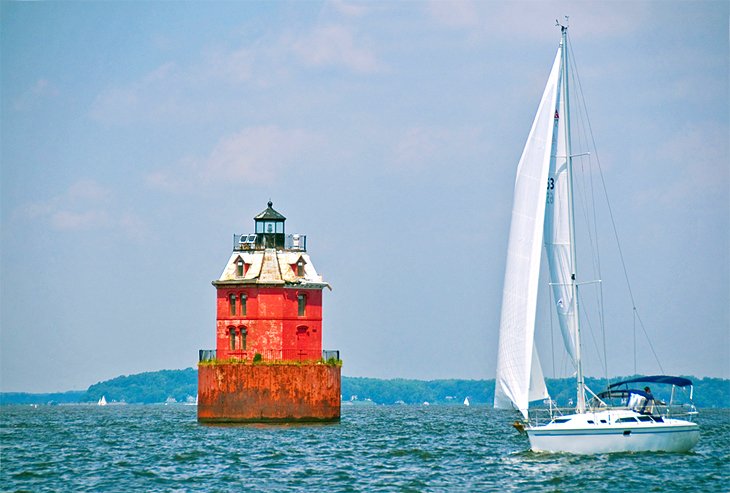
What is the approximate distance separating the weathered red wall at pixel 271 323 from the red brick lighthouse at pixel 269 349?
5 centimetres

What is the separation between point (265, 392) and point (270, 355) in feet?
6.73

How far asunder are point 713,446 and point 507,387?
19.5m

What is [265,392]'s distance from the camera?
213 ft

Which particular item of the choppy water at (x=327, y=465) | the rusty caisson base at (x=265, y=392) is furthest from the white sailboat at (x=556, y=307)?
the rusty caisson base at (x=265, y=392)

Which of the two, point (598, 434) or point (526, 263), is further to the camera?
point (526, 263)

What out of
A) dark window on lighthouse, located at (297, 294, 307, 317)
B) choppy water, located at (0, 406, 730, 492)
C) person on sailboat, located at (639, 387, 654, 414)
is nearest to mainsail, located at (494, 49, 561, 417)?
choppy water, located at (0, 406, 730, 492)

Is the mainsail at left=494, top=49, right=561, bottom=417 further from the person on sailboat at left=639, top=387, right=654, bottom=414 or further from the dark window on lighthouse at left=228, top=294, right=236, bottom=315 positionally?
the dark window on lighthouse at left=228, top=294, right=236, bottom=315

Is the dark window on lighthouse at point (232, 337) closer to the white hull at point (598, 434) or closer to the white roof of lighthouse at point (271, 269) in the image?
the white roof of lighthouse at point (271, 269)

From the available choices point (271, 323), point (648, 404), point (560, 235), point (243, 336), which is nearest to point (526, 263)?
point (560, 235)

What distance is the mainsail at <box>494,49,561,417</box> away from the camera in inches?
1695

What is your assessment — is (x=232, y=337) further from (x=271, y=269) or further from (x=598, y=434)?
(x=598, y=434)

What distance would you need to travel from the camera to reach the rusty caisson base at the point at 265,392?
64.9m

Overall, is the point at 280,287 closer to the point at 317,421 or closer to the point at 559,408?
the point at 317,421

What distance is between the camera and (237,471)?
44875mm
